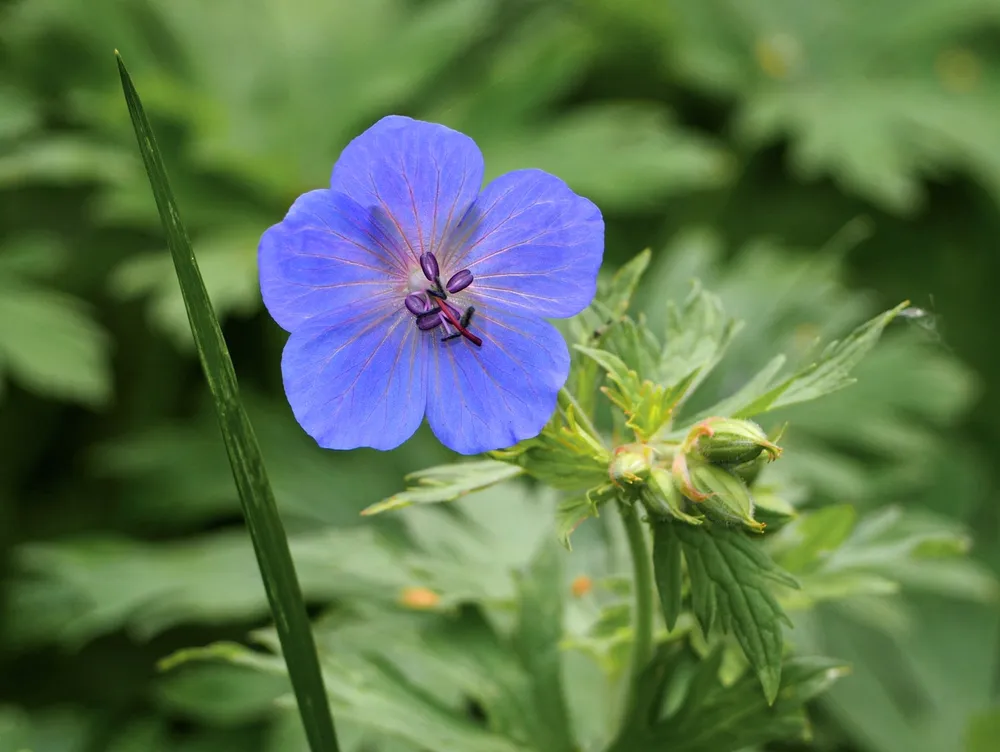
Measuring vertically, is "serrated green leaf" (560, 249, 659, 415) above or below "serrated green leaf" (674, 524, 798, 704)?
above

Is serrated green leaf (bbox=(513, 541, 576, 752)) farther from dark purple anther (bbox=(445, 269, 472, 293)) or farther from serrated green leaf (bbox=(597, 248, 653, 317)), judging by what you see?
dark purple anther (bbox=(445, 269, 472, 293))

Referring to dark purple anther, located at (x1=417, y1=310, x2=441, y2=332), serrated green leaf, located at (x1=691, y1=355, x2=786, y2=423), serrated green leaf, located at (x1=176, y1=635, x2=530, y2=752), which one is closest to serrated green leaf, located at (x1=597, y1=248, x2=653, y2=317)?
serrated green leaf, located at (x1=691, y1=355, x2=786, y2=423)

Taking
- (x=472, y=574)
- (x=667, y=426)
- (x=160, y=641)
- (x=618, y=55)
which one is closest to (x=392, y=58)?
(x=618, y=55)

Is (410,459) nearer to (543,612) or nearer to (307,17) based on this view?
(543,612)

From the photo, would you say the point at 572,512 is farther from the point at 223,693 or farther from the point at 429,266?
the point at 223,693

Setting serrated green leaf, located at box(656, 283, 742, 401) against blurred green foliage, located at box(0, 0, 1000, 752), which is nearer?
serrated green leaf, located at box(656, 283, 742, 401)

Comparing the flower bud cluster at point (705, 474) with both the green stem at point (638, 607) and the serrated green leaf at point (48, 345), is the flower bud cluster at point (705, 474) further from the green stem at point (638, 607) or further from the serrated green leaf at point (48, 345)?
the serrated green leaf at point (48, 345)
